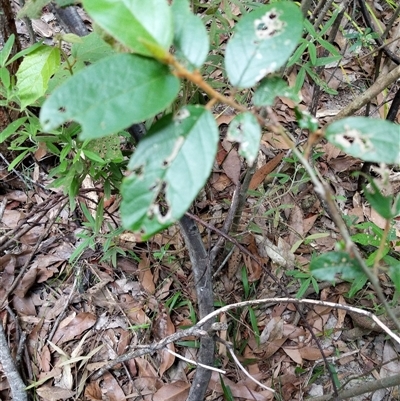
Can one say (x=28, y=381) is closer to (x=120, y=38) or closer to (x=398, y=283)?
(x=398, y=283)

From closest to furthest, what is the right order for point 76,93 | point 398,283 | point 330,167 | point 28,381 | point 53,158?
1. point 76,93
2. point 398,283
3. point 28,381
4. point 53,158
5. point 330,167

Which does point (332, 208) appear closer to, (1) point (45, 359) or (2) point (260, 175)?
(2) point (260, 175)

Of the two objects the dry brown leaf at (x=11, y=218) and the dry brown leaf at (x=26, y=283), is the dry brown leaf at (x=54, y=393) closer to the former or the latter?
the dry brown leaf at (x=26, y=283)

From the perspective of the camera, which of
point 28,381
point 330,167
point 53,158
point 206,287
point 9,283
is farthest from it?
point 330,167

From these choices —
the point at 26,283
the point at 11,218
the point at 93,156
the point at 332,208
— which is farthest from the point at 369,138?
the point at 11,218

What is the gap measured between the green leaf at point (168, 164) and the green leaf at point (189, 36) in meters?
0.05

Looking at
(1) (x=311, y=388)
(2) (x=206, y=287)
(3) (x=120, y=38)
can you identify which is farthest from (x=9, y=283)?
(3) (x=120, y=38)

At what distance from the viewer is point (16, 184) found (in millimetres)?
1672

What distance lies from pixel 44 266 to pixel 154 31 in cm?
131

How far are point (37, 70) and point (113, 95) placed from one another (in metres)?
0.40

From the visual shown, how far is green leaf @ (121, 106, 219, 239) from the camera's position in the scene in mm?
407

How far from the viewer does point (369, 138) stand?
42 centimetres

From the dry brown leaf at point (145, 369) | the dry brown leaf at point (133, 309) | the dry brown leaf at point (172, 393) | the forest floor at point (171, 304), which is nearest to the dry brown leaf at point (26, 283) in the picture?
the forest floor at point (171, 304)

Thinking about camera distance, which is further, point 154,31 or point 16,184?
point 16,184
